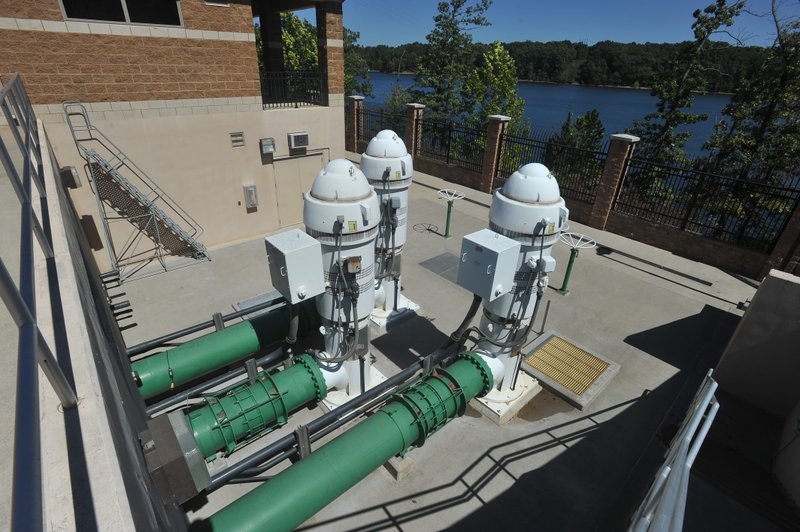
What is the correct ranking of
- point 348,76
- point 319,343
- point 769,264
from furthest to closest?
point 348,76
point 769,264
point 319,343

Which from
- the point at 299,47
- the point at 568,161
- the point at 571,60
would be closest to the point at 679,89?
the point at 568,161

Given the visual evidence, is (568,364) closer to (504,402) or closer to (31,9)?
(504,402)

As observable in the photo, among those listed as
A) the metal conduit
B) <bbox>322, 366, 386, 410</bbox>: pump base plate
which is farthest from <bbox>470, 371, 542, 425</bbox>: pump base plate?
<bbox>322, 366, 386, 410</bbox>: pump base plate

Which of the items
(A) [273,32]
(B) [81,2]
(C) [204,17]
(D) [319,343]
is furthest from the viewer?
(A) [273,32]

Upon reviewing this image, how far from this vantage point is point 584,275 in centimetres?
1052

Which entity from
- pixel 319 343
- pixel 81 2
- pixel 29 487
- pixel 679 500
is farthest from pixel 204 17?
pixel 679 500

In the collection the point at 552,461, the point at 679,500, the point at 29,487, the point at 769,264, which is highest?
the point at 29,487

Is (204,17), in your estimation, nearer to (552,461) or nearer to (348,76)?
(552,461)

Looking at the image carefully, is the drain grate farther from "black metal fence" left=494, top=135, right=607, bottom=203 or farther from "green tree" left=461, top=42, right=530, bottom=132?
"green tree" left=461, top=42, right=530, bottom=132

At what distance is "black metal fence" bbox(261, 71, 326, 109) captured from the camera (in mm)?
11992

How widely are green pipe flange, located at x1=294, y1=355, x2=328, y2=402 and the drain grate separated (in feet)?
12.5

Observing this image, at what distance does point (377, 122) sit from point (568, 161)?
10808 millimetres

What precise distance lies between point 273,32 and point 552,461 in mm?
16087

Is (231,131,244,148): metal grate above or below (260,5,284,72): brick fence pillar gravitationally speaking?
below
